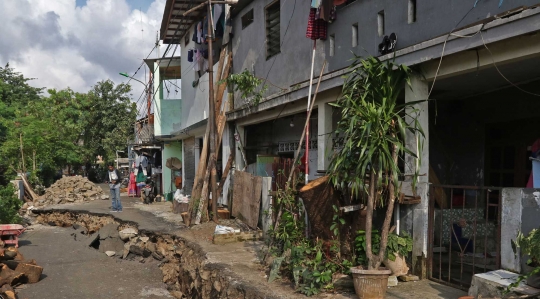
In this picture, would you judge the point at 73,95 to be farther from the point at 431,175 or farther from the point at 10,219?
the point at 431,175

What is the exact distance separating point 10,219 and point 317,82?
11100mm

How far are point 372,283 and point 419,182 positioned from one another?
169cm

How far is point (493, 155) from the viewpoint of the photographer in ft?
28.9

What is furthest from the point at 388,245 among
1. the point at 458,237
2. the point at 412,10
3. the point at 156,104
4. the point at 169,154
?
the point at 169,154

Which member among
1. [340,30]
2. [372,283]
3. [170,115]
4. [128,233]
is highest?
[340,30]

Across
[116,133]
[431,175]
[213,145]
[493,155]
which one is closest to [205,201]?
[213,145]

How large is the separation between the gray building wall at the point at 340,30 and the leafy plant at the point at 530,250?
98.0 inches

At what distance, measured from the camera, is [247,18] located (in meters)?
13.2

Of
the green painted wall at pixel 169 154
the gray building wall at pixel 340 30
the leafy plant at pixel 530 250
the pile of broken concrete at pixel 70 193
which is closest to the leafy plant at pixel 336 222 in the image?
the leafy plant at pixel 530 250

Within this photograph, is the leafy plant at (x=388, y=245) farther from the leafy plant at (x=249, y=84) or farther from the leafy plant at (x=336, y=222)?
the leafy plant at (x=249, y=84)

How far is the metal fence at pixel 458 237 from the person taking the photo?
6.33 metres

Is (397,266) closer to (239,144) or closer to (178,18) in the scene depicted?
(239,144)

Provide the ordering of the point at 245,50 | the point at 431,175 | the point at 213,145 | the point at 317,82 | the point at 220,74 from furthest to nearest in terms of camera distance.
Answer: the point at 220,74 < the point at 245,50 < the point at 213,145 < the point at 317,82 < the point at 431,175

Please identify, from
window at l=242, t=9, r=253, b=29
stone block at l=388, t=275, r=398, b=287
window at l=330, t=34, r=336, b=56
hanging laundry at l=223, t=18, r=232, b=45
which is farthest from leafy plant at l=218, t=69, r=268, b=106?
stone block at l=388, t=275, r=398, b=287
